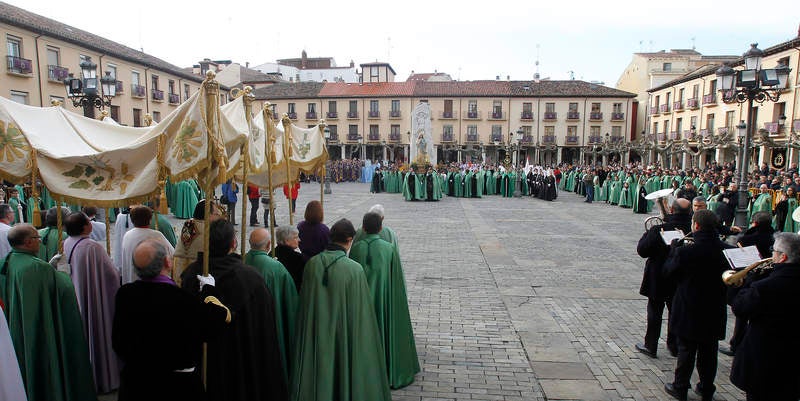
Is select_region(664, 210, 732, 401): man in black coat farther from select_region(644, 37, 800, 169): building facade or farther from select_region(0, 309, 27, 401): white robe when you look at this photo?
select_region(644, 37, 800, 169): building facade

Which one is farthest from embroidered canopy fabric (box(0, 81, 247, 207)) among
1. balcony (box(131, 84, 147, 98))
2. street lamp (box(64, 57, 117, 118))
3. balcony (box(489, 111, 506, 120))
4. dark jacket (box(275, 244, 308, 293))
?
balcony (box(489, 111, 506, 120))

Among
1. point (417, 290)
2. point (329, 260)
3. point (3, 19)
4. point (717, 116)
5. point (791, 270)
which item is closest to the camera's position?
point (791, 270)

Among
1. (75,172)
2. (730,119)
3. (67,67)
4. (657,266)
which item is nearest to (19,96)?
(67,67)

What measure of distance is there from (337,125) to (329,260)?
4652cm

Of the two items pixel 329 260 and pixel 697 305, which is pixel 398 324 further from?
pixel 697 305

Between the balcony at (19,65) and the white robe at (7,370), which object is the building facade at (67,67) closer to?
the balcony at (19,65)

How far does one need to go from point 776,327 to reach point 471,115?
45.1m

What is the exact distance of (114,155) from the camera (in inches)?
163

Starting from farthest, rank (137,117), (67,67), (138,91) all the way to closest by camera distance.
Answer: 1. (137,117)
2. (138,91)
3. (67,67)

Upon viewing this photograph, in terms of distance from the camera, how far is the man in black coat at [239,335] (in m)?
3.31

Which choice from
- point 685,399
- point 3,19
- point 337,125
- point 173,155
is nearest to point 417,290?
point 685,399

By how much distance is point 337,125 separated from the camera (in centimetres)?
4916

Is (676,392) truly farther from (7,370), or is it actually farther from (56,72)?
(56,72)

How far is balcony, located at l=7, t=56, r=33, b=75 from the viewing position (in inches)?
926
